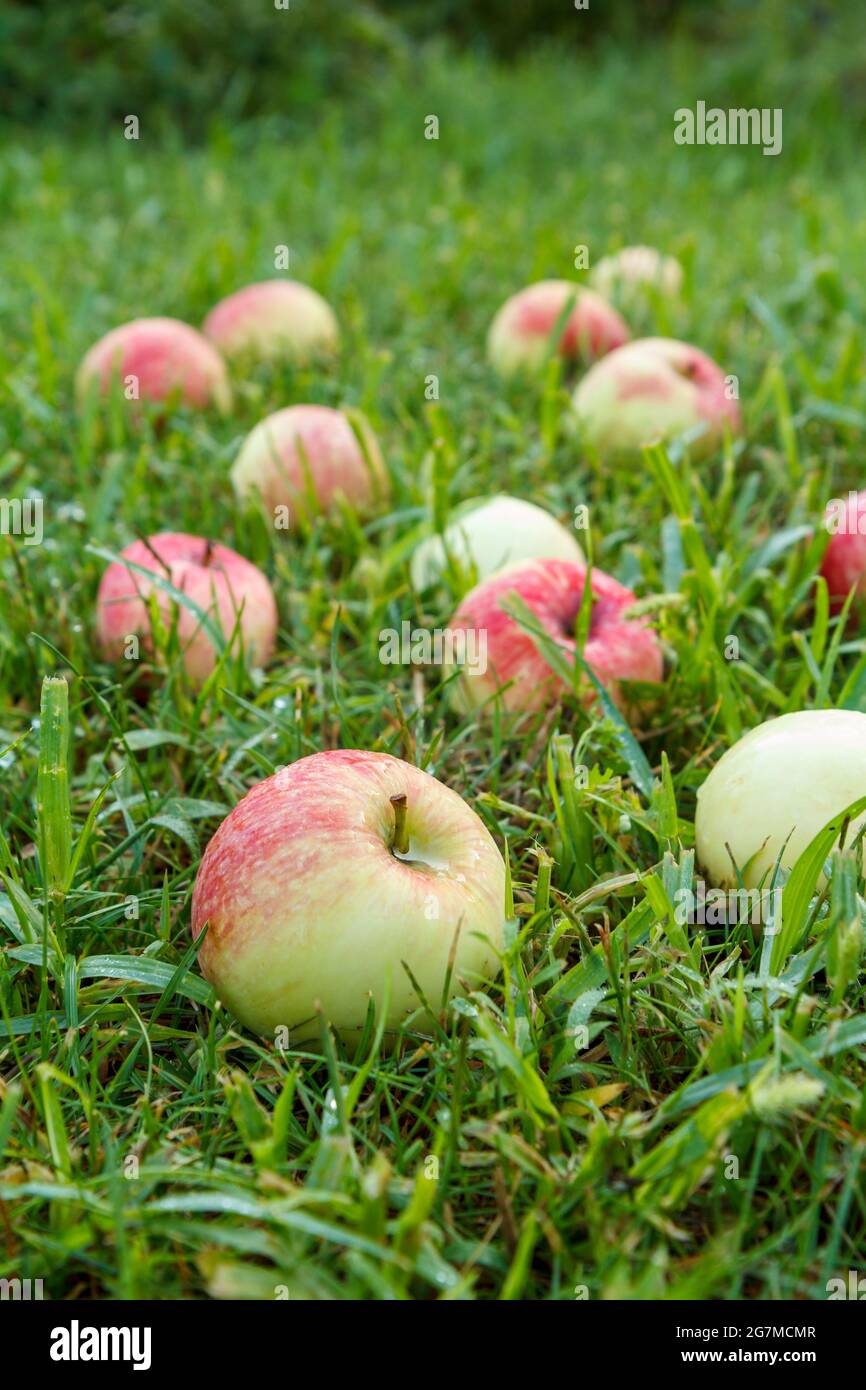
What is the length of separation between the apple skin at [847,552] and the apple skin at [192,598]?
0.98 m

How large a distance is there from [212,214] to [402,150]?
43.7 inches

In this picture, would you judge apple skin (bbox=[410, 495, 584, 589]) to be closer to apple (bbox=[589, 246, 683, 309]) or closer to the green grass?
the green grass

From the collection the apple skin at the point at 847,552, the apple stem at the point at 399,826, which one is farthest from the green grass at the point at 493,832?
the apple stem at the point at 399,826

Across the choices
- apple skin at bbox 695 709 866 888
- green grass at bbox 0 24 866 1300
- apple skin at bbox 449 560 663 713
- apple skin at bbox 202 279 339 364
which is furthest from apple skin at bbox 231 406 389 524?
apple skin at bbox 695 709 866 888

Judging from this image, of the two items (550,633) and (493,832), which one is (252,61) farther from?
(493,832)

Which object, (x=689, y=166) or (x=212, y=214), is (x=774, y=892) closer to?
(x=212, y=214)

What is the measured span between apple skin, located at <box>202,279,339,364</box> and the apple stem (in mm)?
2204

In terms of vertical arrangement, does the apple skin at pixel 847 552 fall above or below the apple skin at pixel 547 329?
below

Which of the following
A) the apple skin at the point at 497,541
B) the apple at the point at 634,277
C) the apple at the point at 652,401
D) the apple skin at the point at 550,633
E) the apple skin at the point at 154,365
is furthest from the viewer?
the apple at the point at 634,277

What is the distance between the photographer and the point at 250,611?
2158 mm

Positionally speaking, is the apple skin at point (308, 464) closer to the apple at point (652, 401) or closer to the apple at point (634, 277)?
the apple at point (652, 401)

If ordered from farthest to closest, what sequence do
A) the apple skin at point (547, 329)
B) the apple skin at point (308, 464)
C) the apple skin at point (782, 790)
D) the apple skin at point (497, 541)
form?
1. the apple skin at point (547, 329)
2. the apple skin at point (308, 464)
3. the apple skin at point (497, 541)
4. the apple skin at point (782, 790)

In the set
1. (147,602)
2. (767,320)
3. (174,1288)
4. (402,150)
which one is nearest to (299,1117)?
(174,1288)

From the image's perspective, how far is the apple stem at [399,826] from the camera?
1.41 meters
